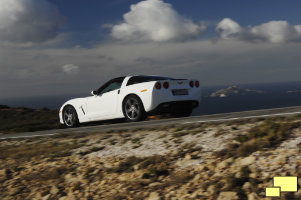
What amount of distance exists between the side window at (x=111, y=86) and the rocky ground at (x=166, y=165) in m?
3.37

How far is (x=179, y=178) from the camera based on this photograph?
14.7 feet

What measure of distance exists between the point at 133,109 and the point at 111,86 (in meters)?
1.20

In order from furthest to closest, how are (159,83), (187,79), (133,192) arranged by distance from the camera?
(187,79), (159,83), (133,192)

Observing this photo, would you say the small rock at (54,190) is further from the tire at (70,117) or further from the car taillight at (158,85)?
the tire at (70,117)

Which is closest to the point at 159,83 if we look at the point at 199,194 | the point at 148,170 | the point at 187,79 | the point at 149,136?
the point at 187,79

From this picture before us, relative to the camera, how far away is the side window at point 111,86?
33.9 feet

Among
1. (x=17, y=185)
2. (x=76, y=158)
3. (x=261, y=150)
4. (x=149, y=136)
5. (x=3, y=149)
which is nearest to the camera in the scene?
(x=261, y=150)

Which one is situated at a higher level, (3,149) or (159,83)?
(159,83)

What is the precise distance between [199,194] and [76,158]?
286cm

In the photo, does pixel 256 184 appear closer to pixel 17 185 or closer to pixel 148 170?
pixel 148 170

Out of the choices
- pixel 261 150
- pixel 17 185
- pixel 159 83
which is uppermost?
pixel 159 83

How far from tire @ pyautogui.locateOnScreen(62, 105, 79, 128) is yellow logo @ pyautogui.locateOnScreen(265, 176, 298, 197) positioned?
29.4 feet

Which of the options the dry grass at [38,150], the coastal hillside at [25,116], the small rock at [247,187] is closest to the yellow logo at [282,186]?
the small rock at [247,187]

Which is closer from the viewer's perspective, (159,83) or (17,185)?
(17,185)
